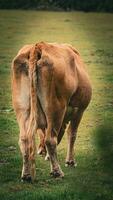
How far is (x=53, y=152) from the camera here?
185 inches

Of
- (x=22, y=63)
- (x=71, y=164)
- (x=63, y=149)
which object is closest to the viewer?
(x=22, y=63)

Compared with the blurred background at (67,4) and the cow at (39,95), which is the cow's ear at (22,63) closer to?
the cow at (39,95)

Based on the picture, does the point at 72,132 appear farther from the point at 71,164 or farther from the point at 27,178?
the point at 27,178

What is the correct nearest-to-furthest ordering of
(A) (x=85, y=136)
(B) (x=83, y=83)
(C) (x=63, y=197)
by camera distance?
(C) (x=63, y=197) → (B) (x=83, y=83) → (A) (x=85, y=136)

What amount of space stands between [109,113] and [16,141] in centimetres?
251

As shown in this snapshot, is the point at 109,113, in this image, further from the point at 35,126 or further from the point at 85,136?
the point at 35,126

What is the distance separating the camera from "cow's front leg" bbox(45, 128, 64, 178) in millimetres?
4668

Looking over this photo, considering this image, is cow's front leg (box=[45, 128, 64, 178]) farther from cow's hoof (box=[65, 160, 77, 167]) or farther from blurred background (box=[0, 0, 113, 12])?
blurred background (box=[0, 0, 113, 12])

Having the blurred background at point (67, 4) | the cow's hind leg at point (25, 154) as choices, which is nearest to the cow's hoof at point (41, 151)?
the cow's hind leg at point (25, 154)

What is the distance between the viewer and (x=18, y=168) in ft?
17.2

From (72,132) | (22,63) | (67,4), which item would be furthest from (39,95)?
(67,4)

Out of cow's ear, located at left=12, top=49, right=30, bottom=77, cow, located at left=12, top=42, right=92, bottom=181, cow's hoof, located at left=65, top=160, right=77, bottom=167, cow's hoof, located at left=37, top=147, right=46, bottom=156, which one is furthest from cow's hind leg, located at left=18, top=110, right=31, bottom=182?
cow's hoof, located at left=37, top=147, right=46, bottom=156

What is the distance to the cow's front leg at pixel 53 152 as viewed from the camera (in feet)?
15.3

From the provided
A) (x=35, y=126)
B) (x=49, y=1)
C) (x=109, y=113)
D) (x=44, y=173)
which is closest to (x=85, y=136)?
(x=109, y=113)
